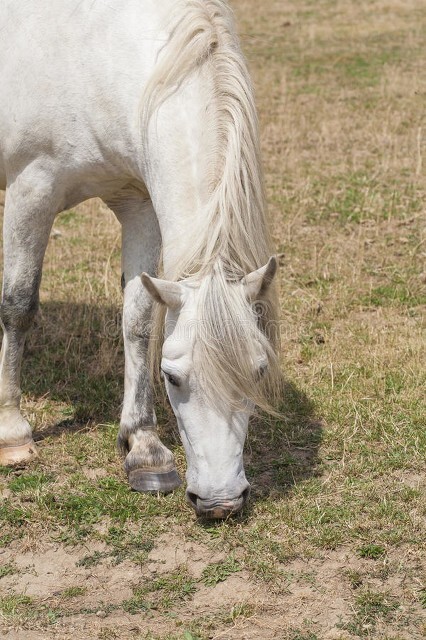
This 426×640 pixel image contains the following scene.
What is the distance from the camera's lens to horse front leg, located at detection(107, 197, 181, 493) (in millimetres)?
4449

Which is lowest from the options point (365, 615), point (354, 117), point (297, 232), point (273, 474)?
point (365, 615)

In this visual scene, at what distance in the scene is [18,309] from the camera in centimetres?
453

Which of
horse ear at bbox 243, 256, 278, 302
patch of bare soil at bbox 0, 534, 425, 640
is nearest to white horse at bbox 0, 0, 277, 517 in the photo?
horse ear at bbox 243, 256, 278, 302

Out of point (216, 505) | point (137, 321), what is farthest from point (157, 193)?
point (216, 505)

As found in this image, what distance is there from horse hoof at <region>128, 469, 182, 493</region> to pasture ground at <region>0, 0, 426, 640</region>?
0.06m

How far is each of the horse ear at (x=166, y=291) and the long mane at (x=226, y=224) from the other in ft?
0.27

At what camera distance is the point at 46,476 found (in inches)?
170

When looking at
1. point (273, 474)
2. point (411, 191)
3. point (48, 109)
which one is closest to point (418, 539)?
point (273, 474)

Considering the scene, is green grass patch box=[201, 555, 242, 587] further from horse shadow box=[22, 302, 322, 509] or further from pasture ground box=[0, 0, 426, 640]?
horse shadow box=[22, 302, 322, 509]

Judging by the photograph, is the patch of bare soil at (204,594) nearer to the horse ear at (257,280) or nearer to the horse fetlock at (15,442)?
the horse fetlock at (15,442)

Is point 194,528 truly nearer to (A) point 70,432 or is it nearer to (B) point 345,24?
(A) point 70,432

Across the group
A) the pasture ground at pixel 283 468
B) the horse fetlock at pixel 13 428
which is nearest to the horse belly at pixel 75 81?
the horse fetlock at pixel 13 428

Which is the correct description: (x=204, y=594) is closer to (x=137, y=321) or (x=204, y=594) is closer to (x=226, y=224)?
(x=226, y=224)

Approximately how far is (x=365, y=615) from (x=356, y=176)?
17.5 feet
